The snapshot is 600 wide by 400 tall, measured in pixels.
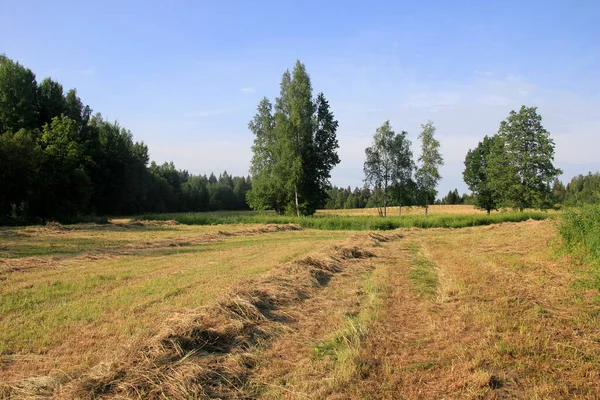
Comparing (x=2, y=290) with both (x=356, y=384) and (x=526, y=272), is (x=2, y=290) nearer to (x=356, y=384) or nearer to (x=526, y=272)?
(x=356, y=384)

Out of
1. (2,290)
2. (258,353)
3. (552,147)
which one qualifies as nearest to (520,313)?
(258,353)

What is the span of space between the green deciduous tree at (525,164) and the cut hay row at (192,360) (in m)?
45.6

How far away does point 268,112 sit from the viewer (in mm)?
48438

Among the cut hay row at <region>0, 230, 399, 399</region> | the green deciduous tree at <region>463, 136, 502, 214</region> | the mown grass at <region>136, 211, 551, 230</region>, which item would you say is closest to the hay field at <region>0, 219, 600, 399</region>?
the cut hay row at <region>0, 230, 399, 399</region>

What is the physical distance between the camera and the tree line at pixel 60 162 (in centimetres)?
3272

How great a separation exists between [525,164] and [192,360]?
49042 mm

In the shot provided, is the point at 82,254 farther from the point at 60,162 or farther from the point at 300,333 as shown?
the point at 60,162

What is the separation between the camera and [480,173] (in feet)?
190

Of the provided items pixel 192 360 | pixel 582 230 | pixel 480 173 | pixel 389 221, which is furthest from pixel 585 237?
pixel 480 173

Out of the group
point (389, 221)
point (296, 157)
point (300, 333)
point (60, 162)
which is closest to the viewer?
point (300, 333)

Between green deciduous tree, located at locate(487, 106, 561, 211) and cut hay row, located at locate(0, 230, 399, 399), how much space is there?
150 feet

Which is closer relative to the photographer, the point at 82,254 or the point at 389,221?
the point at 82,254

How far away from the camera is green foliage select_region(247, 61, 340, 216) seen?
141 feet

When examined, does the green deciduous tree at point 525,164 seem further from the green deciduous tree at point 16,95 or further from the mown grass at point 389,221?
the green deciduous tree at point 16,95
